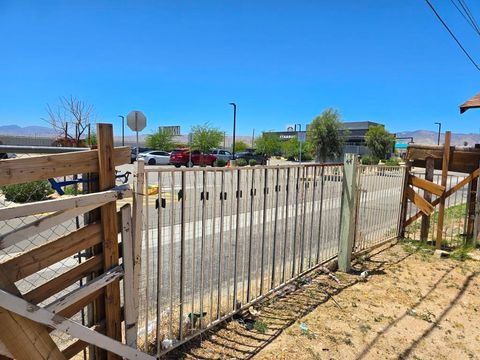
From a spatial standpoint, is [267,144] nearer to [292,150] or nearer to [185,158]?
[292,150]

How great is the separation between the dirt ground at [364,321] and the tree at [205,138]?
3273cm

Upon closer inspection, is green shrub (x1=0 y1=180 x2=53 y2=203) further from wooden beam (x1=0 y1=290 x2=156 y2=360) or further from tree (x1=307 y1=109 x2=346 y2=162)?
tree (x1=307 y1=109 x2=346 y2=162)

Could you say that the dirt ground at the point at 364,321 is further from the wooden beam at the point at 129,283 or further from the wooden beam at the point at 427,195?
the wooden beam at the point at 427,195

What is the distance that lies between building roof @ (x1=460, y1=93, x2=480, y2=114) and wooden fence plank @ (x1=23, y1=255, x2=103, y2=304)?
270 inches

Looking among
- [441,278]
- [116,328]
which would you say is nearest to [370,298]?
[441,278]

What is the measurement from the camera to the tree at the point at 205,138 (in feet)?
124

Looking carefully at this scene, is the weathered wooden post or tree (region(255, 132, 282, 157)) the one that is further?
tree (region(255, 132, 282, 157))

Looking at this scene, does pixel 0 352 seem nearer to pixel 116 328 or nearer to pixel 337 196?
pixel 116 328

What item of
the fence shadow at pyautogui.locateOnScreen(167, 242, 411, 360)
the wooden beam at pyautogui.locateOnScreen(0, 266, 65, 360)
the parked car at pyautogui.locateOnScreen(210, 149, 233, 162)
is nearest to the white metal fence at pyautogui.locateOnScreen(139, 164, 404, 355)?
the fence shadow at pyautogui.locateOnScreen(167, 242, 411, 360)

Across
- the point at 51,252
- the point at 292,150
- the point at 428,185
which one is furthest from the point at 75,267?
the point at 292,150

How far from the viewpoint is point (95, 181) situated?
92.4 inches

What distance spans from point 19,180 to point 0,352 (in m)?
0.90

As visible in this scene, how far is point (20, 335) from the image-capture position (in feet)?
6.18

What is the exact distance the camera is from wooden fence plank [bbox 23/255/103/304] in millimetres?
2010
